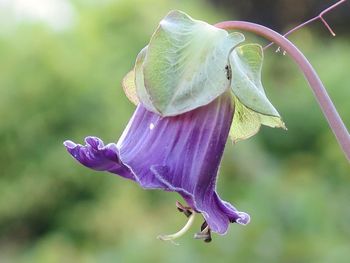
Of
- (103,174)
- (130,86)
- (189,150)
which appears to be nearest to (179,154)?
(189,150)

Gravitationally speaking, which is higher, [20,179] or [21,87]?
[21,87]

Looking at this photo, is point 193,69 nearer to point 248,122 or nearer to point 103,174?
point 248,122

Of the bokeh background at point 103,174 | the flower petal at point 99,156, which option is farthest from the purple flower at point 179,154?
the bokeh background at point 103,174

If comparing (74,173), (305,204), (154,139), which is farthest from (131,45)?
(154,139)

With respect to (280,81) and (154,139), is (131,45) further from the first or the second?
(154,139)

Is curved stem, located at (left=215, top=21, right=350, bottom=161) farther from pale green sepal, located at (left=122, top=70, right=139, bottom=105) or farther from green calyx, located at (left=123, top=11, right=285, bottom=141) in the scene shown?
pale green sepal, located at (left=122, top=70, right=139, bottom=105)

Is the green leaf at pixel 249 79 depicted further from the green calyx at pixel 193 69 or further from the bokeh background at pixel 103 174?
the bokeh background at pixel 103 174
